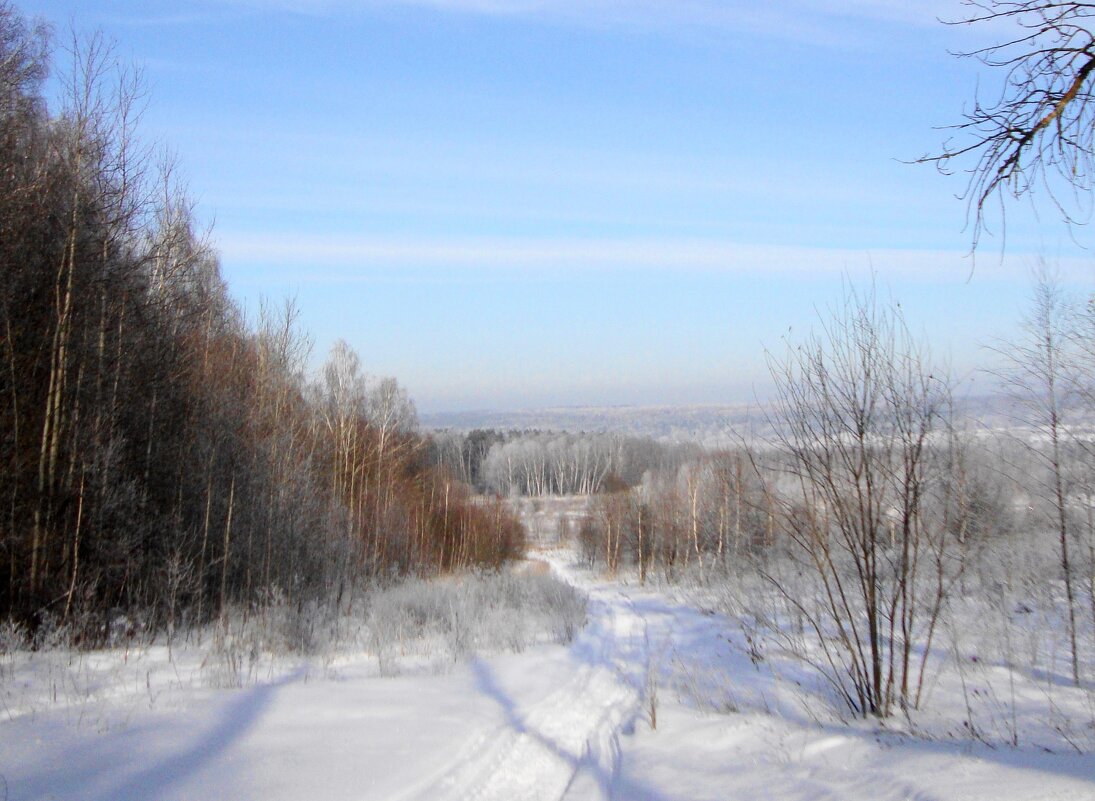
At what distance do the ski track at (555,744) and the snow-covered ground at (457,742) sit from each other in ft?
0.09

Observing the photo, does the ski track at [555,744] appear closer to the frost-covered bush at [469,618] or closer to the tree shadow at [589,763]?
the tree shadow at [589,763]

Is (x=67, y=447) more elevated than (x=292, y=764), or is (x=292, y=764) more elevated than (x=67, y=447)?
(x=67, y=447)

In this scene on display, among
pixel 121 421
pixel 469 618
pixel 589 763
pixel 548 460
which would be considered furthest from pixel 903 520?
pixel 548 460

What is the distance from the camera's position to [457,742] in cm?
702

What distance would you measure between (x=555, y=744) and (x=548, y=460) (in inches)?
3113

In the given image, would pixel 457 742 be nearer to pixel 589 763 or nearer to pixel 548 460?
pixel 589 763

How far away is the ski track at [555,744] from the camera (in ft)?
20.3

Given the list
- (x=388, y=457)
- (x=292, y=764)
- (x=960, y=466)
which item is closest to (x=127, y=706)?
(x=292, y=764)

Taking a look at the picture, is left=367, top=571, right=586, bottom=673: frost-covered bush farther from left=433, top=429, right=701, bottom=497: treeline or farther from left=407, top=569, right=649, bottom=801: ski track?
left=433, top=429, right=701, bottom=497: treeline

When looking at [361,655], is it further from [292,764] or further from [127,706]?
[292,764]

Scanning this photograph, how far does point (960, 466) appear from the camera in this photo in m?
8.95

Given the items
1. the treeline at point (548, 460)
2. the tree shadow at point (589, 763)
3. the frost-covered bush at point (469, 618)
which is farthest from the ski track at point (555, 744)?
the treeline at point (548, 460)

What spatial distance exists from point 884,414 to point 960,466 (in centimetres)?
179

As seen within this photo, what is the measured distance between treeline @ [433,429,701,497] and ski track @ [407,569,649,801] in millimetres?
61966
